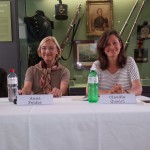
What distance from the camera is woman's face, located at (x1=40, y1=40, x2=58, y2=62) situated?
2127 millimetres

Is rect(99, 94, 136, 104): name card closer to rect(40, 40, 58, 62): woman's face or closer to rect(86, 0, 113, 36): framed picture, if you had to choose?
rect(40, 40, 58, 62): woman's face

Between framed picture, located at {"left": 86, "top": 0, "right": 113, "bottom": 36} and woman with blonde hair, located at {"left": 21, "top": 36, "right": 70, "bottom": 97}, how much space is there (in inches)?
29.5

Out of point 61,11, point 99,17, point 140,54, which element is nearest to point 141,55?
point 140,54

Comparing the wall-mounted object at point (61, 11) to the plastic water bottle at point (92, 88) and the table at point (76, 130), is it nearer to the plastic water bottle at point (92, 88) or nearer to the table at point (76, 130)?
the plastic water bottle at point (92, 88)

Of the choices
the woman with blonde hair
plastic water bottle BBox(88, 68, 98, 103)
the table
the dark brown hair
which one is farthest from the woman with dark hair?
the table

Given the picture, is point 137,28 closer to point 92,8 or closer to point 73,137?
point 92,8

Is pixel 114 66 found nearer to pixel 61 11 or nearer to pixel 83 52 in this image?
pixel 83 52

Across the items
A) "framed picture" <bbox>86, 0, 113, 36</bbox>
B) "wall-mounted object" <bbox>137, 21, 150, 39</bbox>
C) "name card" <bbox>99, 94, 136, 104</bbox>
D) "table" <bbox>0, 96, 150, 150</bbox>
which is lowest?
"table" <bbox>0, 96, 150, 150</bbox>

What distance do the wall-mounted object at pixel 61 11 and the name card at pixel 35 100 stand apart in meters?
1.64

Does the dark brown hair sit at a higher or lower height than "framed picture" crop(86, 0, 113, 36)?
lower

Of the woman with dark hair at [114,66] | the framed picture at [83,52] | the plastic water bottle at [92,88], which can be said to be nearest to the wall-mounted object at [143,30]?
the framed picture at [83,52]

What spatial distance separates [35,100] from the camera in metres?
1.33

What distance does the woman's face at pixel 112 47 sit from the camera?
1964 mm

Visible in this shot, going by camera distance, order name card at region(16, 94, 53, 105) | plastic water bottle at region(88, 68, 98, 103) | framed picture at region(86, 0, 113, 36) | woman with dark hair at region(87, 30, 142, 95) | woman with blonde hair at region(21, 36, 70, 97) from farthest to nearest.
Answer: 1. framed picture at region(86, 0, 113, 36)
2. woman with blonde hair at region(21, 36, 70, 97)
3. woman with dark hair at region(87, 30, 142, 95)
4. plastic water bottle at region(88, 68, 98, 103)
5. name card at region(16, 94, 53, 105)
